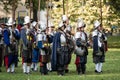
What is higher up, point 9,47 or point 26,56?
point 9,47

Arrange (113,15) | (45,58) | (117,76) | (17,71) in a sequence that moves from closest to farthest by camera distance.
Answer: (117,76) < (45,58) < (17,71) < (113,15)

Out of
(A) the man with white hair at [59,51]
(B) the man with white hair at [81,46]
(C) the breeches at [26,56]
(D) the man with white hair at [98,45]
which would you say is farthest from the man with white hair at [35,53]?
(D) the man with white hair at [98,45]

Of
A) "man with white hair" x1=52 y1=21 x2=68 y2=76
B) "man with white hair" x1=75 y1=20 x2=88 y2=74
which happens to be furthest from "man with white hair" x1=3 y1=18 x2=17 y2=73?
"man with white hair" x1=75 y1=20 x2=88 y2=74

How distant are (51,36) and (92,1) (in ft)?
101

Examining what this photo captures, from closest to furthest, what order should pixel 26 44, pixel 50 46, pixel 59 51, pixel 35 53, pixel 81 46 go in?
pixel 59 51, pixel 81 46, pixel 26 44, pixel 50 46, pixel 35 53

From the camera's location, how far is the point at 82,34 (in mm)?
20891

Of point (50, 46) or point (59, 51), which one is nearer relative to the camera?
point (59, 51)

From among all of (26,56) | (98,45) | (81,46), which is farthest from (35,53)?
(98,45)

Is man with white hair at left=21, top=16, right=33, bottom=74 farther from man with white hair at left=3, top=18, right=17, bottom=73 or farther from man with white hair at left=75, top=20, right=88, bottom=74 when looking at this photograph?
man with white hair at left=75, top=20, right=88, bottom=74

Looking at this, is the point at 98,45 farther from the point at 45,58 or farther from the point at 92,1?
the point at 92,1

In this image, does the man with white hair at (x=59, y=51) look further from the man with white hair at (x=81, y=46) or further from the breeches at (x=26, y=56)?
the breeches at (x=26, y=56)

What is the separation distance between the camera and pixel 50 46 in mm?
21531

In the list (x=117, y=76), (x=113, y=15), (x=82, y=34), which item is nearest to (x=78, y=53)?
(x=82, y=34)

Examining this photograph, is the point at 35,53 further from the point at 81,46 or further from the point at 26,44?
the point at 81,46
